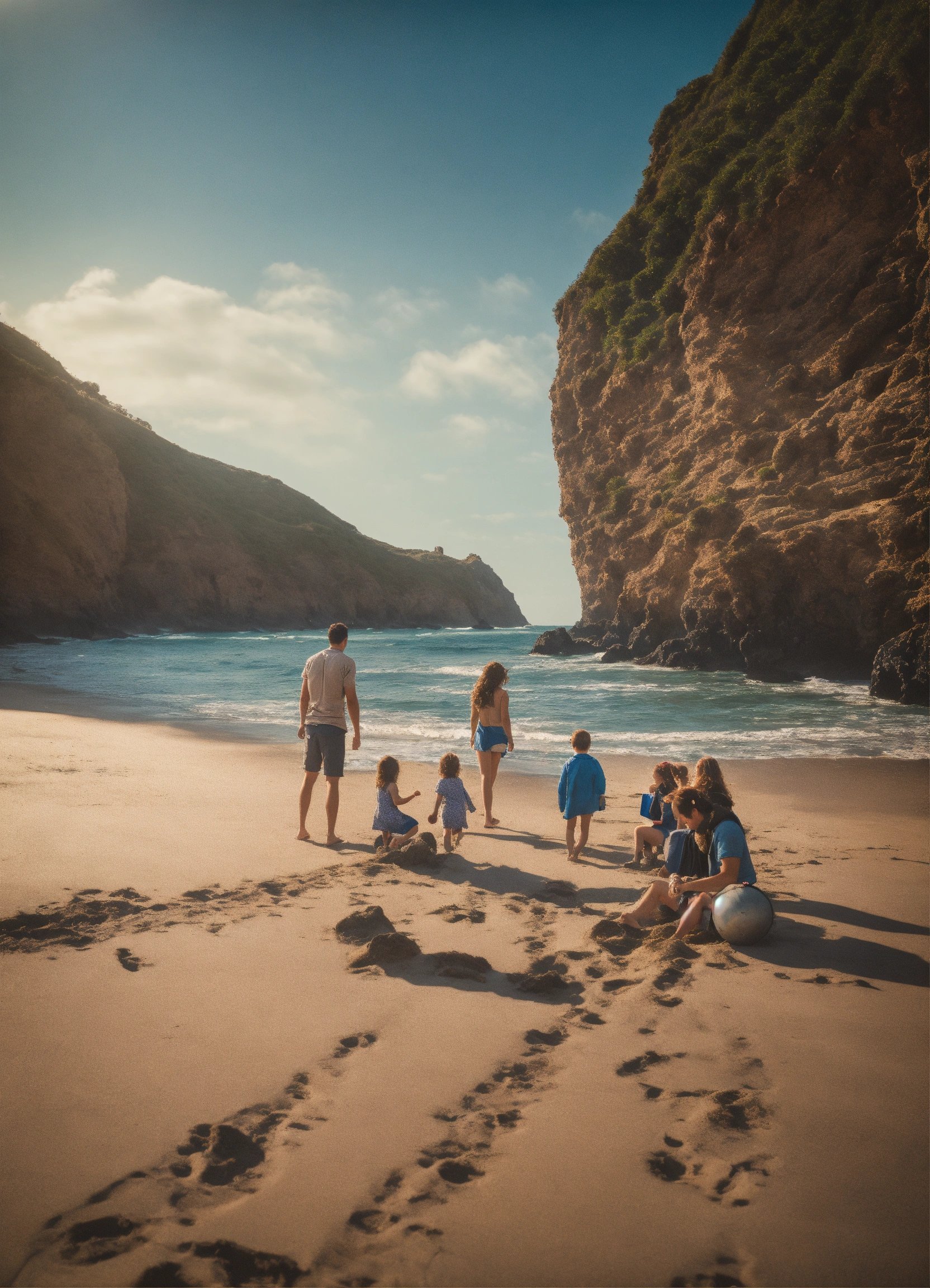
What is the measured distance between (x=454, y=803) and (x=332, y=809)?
129 centimetres

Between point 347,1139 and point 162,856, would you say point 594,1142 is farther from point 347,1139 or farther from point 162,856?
point 162,856

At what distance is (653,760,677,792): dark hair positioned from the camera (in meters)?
6.47

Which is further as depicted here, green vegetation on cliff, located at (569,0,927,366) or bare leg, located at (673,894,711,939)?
green vegetation on cliff, located at (569,0,927,366)

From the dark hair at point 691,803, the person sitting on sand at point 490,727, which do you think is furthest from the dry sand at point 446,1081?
the person sitting on sand at point 490,727

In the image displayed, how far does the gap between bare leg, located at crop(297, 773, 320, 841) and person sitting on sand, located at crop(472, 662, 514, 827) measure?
1.96 metres

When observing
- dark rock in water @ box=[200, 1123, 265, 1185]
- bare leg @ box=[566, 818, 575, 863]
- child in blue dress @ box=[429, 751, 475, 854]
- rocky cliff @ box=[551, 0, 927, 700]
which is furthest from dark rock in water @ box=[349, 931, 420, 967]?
rocky cliff @ box=[551, 0, 927, 700]

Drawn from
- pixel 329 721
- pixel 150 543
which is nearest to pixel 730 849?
pixel 329 721

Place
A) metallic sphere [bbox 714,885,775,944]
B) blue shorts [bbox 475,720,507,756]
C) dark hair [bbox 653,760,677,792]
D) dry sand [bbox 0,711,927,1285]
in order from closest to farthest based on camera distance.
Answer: dry sand [bbox 0,711,927,1285]
metallic sphere [bbox 714,885,775,944]
dark hair [bbox 653,760,677,792]
blue shorts [bbox 475,720,507,756]

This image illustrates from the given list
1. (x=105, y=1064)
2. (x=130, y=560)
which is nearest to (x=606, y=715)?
(x=105, y=1064)

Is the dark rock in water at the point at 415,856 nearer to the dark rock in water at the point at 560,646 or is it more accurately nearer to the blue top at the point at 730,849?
the blue top at the point at 730,849

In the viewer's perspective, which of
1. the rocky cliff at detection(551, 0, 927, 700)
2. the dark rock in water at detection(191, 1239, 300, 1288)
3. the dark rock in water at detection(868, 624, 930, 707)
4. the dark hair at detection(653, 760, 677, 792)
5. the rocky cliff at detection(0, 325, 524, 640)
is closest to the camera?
the dark rock in water at detection(191, 1239, 300, 1288)

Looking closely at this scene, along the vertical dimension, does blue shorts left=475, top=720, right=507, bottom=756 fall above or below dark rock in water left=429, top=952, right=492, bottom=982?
above

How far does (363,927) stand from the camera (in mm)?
4684

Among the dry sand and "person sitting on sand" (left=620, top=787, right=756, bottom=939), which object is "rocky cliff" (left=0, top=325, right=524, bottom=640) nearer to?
the dry sand
